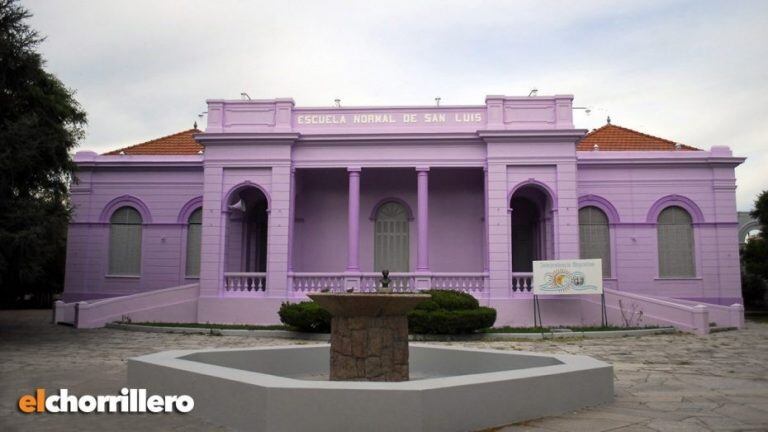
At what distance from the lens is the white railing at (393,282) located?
19.2m

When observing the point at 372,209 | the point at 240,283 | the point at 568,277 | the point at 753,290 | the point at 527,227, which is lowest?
the point at 753,290

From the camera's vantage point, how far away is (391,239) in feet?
72.1

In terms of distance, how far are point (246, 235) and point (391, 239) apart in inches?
202

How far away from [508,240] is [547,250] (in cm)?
222

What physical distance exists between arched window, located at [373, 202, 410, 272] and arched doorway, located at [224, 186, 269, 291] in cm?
394

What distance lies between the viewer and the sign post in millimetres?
16938

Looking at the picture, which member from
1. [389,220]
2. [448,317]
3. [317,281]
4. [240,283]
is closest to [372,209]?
[389,220]

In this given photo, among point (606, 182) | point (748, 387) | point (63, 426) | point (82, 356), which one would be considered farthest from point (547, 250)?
point (63, 426)

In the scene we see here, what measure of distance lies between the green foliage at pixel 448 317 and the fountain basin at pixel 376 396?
706 cm

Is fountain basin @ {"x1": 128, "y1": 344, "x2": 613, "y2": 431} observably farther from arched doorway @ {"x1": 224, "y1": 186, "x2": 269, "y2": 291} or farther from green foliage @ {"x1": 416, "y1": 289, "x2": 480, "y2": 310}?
arched doorway @ {"x1": 224, "y1": 186, "x2": 269, "y2": 291}

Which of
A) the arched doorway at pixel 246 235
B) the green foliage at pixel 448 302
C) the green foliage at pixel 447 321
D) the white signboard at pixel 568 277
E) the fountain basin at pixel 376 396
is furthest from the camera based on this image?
the arched doorway at pixel 246 235

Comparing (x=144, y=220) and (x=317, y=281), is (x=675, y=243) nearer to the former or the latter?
(x=317, y=281)

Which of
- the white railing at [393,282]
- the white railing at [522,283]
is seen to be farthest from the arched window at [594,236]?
the white railing at [393,282]

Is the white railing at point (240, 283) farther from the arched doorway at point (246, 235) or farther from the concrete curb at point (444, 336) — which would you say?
the concrete curb at point (444, 336)
